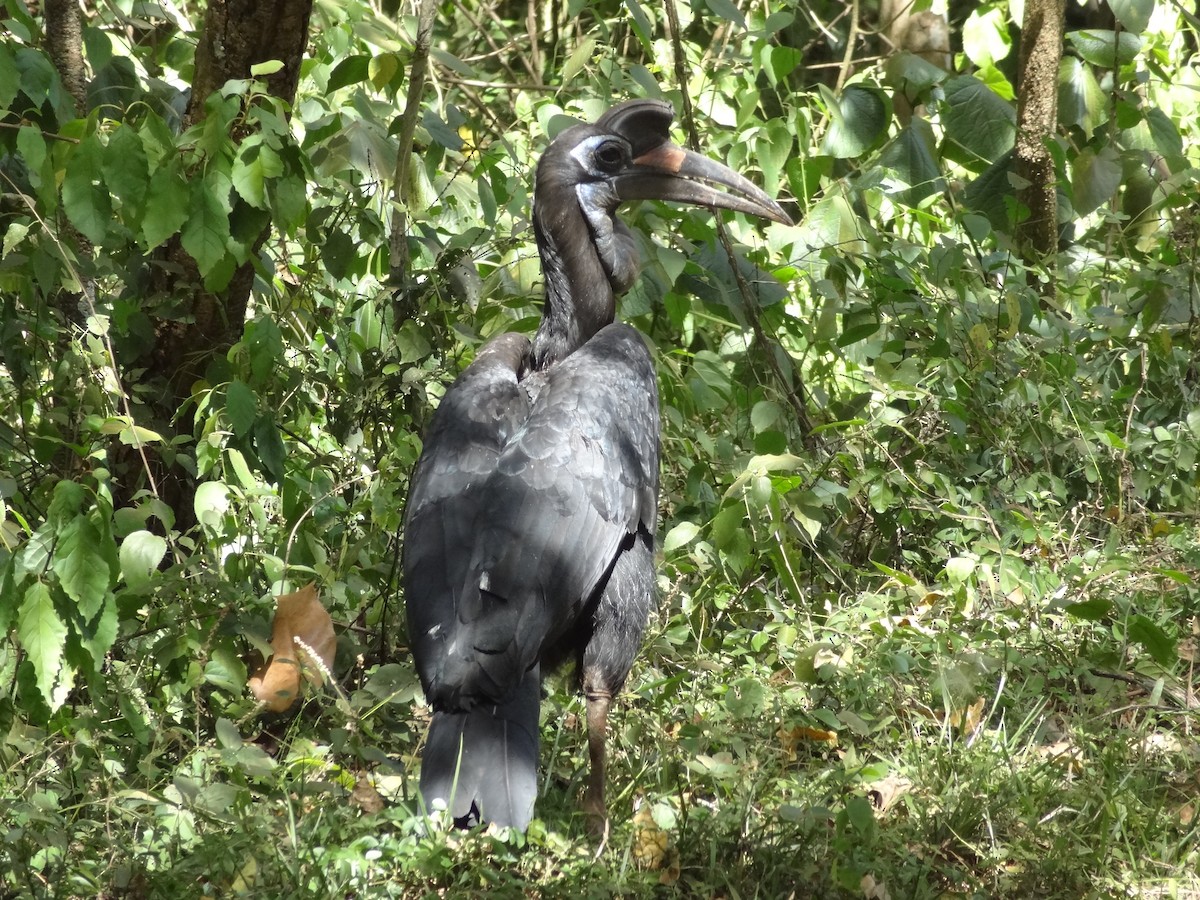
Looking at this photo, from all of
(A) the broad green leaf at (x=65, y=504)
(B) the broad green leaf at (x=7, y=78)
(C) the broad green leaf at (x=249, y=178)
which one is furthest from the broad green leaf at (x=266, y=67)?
(A) the broad green leaf at (x=65, y=504)

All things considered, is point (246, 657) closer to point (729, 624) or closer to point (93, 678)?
point (93, 678)

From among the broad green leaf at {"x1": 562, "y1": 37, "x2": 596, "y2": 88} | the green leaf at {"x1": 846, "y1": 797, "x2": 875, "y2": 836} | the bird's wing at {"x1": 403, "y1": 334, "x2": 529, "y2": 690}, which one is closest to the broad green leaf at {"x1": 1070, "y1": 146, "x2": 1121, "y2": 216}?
the broad green leaf at {"x1": 562, "y1": 37, "x2": 596, "y2": 88}

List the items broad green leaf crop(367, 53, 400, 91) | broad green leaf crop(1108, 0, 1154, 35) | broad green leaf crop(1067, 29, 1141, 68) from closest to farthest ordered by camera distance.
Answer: broad green leaf crop(367, 53, 400, 91)
broad green leaf crop(1108, 0, 1154, 35)
broad green leaf crop(1067, 29, 1141, 68)

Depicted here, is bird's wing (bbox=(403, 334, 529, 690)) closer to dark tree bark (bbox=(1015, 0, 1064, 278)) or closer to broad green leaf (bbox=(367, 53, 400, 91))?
broad green leaf (bbox=(367, 53, 400, 91))

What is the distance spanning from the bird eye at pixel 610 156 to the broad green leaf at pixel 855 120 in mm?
1151

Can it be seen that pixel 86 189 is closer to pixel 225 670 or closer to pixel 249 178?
pixel 249 178

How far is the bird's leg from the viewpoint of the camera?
322 cm

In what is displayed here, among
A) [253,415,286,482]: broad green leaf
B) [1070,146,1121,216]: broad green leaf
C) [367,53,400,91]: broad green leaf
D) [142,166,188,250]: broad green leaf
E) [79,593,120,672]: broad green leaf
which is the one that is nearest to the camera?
[79,593,120,672]: broad green leaf

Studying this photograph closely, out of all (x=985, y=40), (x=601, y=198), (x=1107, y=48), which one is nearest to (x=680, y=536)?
(x=601, y=198)

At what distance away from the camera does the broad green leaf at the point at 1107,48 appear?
5.29m

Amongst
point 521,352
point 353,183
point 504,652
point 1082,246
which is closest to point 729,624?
point 521,352

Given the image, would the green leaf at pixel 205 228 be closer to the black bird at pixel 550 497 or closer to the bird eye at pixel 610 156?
the black bird at pixel 550 497

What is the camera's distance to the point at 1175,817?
3.07m

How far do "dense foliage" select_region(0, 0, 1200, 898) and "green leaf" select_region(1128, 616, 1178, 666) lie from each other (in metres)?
0.01
